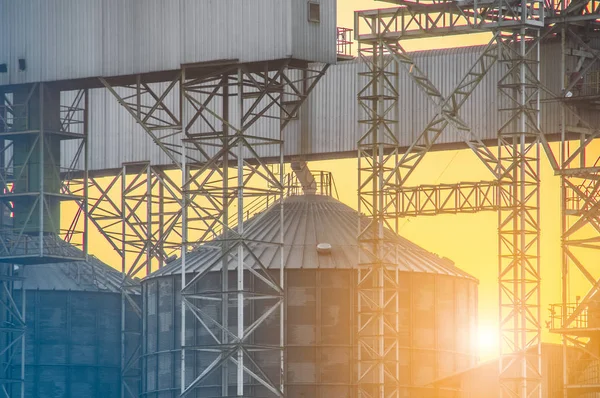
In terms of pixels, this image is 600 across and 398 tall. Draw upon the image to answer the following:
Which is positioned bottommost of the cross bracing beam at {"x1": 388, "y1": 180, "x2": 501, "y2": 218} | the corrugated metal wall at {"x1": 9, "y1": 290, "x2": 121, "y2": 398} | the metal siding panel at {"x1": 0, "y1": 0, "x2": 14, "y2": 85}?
the corrugated metal wall at {"x1": 9, "y1": 290, "x2": 121, "y2": 398}

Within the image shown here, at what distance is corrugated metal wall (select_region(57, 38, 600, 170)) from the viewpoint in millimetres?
85750

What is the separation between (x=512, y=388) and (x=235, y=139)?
15.8 metres

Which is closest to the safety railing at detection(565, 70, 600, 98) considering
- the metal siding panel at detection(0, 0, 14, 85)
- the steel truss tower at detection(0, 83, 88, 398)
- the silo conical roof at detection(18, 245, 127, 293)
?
the steel truss tower at detection(0, 83, 88, 398)

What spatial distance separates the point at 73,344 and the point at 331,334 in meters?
24.1

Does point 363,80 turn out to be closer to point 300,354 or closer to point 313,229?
point 313,229

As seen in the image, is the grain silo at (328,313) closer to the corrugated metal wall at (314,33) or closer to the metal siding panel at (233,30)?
the corrugated metal wall at (314,33)

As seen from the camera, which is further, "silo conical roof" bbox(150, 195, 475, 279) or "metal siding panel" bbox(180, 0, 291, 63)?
"silo conical roof" bbox(150, 195, 475, 279)

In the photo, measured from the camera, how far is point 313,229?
8688 cm

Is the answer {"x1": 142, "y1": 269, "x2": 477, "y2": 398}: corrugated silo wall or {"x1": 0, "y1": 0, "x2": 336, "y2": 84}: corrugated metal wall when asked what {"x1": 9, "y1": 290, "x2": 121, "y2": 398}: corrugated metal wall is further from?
{"x1": 0, "y1": 0, "x2": 336, "y2": 84}: corrugated metal wall

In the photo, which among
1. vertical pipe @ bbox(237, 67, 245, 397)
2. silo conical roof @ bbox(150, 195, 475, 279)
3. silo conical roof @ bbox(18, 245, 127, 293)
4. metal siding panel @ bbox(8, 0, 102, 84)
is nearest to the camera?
vertical pipe @ bbox(237, 67, 245, 397)

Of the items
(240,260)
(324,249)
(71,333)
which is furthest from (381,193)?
(71,333)

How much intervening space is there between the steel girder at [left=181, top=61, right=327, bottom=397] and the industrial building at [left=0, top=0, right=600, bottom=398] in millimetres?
165

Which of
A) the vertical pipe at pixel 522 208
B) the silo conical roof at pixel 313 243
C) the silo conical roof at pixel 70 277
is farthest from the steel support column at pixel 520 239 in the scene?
the silo conical roof at pixel 70 277

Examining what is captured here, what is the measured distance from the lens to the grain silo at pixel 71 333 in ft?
325
